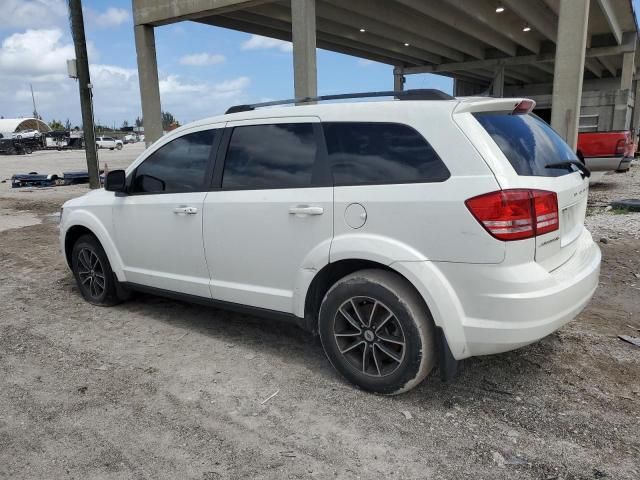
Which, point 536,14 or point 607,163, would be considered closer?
point 607,163

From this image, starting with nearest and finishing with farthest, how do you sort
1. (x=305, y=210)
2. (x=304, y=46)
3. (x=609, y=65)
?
(x=305, y=210), (x=304, y=46), (x=609, y=65)

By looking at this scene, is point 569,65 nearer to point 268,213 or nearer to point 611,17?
point 268,213

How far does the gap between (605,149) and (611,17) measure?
8967mm

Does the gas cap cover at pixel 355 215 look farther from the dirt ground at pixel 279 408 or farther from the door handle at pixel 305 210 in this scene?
the dirt ground at pixel 279 408

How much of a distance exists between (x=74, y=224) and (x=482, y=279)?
4043 millimetres

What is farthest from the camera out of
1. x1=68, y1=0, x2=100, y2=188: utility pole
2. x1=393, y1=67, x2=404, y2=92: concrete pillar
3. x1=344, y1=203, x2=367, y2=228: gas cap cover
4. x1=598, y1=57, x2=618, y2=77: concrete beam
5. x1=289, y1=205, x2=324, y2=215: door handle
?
x1=598, y1=57, x2=618, y2=77: concrete beam

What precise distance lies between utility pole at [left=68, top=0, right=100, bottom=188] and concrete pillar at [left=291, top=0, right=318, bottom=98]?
6.73 m

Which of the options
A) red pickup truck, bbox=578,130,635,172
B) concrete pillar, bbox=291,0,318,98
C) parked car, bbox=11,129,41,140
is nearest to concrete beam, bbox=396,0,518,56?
concrete pillar, bbox=291,0,318,98

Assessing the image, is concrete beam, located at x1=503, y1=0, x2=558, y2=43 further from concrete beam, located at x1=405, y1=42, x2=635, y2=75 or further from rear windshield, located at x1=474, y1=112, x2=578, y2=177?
rear windshield, located at x1=474, y1=112, x2=578, y2=177

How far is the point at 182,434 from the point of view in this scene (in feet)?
9.23

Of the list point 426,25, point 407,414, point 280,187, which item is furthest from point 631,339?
point 426,25

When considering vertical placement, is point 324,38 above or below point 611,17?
below

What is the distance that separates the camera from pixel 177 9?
12.8 metres

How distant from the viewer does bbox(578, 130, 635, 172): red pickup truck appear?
11.4 meters
